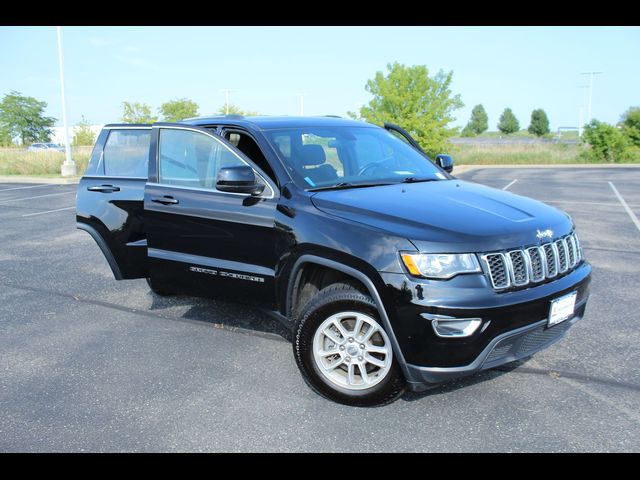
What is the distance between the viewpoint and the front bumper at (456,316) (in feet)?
9.77

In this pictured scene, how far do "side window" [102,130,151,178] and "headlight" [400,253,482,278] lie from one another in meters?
3.06

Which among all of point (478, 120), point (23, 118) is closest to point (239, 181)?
point (23, 118)

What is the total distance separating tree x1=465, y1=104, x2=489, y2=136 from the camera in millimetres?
91281

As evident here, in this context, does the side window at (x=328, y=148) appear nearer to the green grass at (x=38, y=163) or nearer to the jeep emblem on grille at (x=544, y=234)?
the jeep emblem on grille at (x=544, y=234)

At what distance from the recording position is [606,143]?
32.5m

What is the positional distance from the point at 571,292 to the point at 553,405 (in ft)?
2.30

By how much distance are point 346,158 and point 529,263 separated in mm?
1744

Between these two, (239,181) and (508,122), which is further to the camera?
(508,122)

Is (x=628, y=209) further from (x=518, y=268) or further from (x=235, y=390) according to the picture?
(x=235, y=390)

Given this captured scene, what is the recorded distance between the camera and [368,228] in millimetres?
3232

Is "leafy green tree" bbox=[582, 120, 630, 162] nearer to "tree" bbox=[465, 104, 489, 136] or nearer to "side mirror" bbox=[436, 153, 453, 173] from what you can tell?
"side mirror" bbox=[436, 153, 453, 173]

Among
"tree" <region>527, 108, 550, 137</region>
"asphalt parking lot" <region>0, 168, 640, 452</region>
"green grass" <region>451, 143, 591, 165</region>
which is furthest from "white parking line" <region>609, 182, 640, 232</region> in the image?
"tree" <region>527, 108, 550, 137</region>

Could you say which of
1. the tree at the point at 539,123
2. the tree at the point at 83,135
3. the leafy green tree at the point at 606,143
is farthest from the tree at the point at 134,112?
the tree at the point at 539,123

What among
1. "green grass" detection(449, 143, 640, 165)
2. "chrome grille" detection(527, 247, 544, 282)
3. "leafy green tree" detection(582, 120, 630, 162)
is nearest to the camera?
"chrome grille" detection(527, 247, 544, 282)
